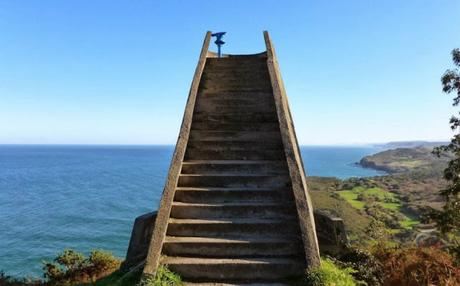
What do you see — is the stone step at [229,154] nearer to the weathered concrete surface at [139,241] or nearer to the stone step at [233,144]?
the stone step at [233,144]

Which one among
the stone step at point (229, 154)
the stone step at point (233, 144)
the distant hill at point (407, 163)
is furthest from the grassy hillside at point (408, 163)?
the stone step at point (229, 154)

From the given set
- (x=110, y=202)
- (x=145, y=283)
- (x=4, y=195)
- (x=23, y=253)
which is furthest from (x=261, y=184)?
(x=4, y=195)

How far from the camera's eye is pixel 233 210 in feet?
19.8

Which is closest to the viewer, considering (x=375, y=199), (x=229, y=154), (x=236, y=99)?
(x=229, y=154)

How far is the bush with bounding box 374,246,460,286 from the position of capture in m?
5.29

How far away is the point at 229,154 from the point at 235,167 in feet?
1.71

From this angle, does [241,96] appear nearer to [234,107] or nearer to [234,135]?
[234,107]

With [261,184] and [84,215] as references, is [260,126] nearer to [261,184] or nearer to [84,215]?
[261,184]

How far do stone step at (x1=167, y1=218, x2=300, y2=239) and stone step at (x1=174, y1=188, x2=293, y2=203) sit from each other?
49 cm

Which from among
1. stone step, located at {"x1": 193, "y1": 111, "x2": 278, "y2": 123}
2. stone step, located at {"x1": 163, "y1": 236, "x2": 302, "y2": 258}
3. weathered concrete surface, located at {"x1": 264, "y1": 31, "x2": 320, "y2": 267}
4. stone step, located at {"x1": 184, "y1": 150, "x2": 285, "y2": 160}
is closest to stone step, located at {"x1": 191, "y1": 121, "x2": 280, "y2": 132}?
stone step, located at {"x1": 193, "y1": 111, "x2": 278, "y2": 123}

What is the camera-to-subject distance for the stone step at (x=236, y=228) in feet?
18.7

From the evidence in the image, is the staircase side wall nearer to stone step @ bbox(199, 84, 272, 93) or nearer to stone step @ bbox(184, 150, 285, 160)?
stone step @ bbox(184, 150, 285, 160)

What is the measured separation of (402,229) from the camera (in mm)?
38094

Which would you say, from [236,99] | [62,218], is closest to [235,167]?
[236,99]
